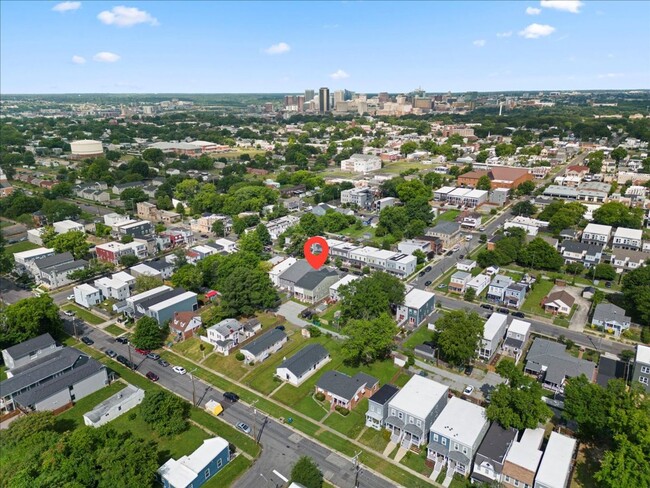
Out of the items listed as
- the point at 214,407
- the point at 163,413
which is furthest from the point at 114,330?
the point at 214,407

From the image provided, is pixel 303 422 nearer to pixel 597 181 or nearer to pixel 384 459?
pixel 384 459

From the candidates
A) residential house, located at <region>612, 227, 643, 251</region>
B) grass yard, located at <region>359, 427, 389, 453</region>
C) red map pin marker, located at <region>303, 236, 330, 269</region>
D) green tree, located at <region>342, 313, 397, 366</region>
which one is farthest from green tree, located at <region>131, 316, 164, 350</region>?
residential house, located at <region>612, 227, 643, 251</region>

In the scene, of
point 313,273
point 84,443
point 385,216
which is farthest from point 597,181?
point 84,443

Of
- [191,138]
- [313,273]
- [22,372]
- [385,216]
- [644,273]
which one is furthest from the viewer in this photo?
[191,138]

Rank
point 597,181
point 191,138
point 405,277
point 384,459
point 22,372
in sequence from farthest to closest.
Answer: point 191,138, point 597,181, point 405,277, point 22,372, point 384,459

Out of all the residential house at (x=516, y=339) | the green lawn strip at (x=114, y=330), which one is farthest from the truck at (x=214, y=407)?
the residential house at (x=516, y=339)
